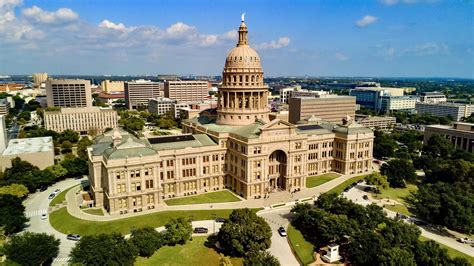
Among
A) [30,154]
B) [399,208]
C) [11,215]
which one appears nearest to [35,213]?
[11,215]

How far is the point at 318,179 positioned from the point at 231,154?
121 feet

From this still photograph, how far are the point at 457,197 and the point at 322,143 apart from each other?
51001mm

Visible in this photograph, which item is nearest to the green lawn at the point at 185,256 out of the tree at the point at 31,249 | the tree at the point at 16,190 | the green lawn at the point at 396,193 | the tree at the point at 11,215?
the tree at the point at 31,249

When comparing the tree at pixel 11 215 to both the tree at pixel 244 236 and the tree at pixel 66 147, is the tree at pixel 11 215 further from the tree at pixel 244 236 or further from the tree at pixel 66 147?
the tree at pixel 66 147

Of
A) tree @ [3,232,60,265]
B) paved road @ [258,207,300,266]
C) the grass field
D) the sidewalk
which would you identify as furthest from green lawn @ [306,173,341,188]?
tree @ [3,232,60,265]

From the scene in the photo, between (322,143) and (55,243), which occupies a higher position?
(322,143)

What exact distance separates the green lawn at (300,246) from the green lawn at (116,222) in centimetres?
1550

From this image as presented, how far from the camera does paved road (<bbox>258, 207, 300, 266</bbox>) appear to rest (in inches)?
2794

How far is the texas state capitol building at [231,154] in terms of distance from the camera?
92.2 metres

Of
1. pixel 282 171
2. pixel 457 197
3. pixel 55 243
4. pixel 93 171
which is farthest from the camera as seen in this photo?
pixel 282 171

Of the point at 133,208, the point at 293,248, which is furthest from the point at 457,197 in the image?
the point at 133,208

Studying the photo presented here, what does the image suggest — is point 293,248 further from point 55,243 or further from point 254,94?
point 254,94

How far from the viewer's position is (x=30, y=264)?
205 ft

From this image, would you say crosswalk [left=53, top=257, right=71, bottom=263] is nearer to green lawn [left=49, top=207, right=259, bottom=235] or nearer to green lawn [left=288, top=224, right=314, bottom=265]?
green lawn [left=49, top=207, right=259, bottom=235]
